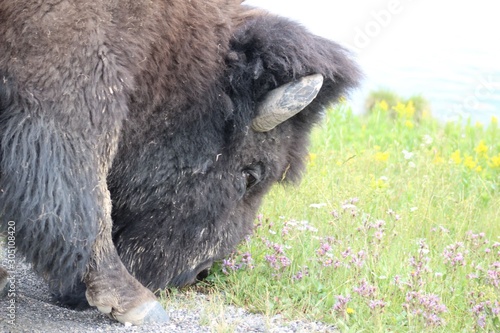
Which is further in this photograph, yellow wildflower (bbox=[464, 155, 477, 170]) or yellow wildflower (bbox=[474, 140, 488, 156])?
yellow wildflower (bbox=[474, 140, 488, 156])

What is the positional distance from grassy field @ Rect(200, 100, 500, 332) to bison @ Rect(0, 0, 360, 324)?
1.43 ft

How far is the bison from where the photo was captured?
3873mm

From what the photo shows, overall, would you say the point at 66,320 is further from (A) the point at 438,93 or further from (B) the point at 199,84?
(A) the point at 438,93

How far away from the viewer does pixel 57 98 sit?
152 inches

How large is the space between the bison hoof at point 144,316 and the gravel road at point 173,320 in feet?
0.12

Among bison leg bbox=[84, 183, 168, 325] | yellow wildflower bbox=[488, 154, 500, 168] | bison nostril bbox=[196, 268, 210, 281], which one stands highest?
yellow wildflower bbox=[488, 154, 500, 168]

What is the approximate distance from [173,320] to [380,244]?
54.4 inches

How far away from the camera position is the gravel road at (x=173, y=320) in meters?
4.10

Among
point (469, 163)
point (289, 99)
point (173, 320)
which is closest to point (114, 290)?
point (173, 320)

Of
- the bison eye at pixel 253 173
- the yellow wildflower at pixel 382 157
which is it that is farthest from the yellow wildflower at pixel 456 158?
the bison eye at pixel 253 173

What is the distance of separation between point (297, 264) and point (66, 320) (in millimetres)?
1358

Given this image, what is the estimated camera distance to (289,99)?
4230 millimetres

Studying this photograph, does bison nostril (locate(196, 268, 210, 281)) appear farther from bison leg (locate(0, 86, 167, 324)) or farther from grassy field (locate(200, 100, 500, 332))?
bison leg (locate(0, 86, 167, 324))

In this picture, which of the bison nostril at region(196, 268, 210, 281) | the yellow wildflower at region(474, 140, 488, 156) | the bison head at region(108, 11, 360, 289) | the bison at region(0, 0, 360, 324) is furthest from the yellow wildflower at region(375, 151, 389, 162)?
the bison nostril at region(196, 268, 210, 281)
